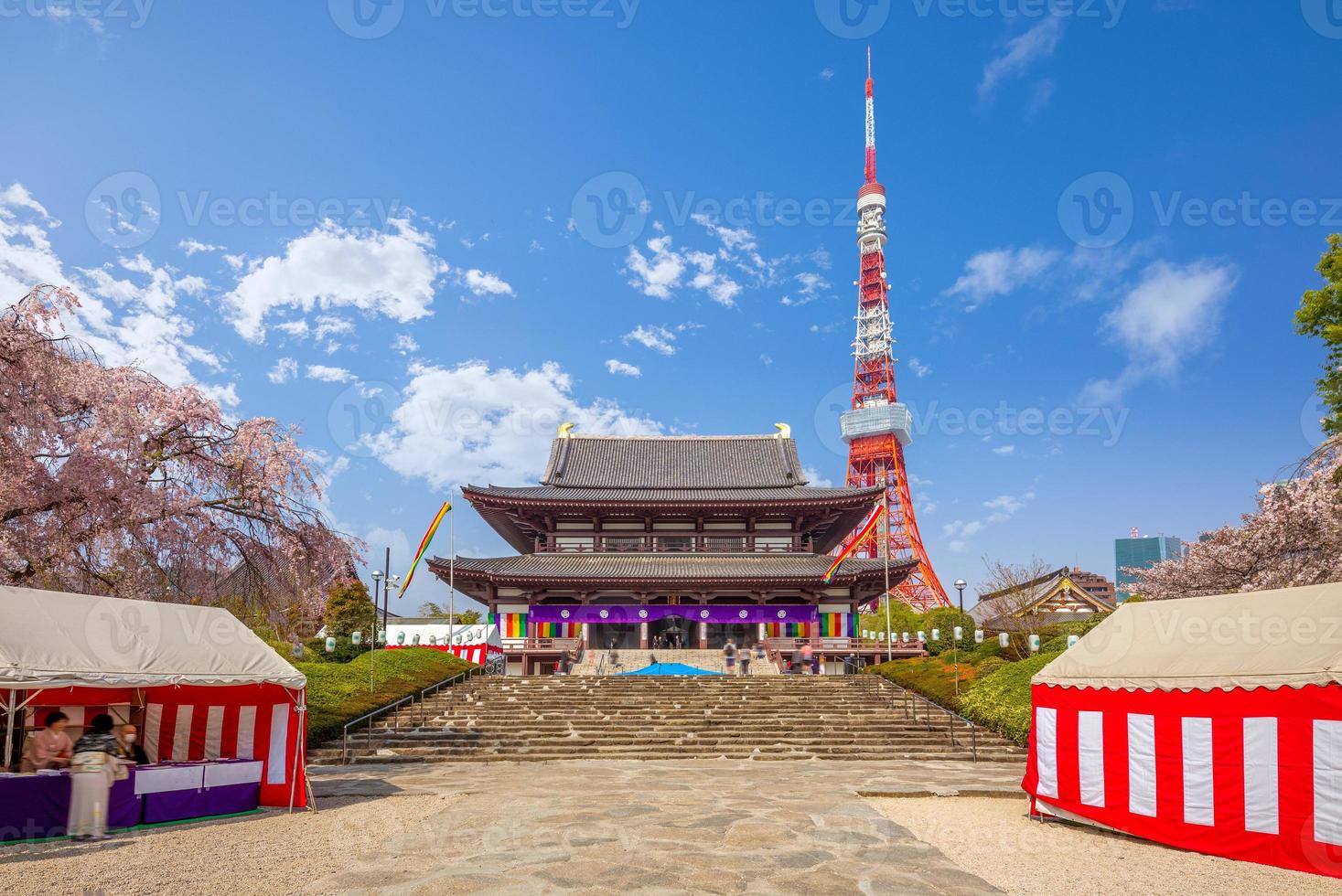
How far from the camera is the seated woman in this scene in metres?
9.30

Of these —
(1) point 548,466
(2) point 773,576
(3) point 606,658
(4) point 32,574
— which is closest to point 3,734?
(4) point 32,574

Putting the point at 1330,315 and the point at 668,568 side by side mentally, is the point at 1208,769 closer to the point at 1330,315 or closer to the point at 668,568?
the point at 1330,315

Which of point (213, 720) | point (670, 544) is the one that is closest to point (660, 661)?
point (670, 544)

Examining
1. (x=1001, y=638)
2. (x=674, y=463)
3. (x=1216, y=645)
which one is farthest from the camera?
(x=674, y=463)

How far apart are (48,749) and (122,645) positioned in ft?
4.14

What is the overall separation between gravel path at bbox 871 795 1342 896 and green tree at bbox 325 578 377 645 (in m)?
42.1

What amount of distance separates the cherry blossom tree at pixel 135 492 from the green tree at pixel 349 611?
36.0 meters

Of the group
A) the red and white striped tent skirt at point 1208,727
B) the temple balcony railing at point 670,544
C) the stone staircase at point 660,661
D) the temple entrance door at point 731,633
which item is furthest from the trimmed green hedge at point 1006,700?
the temple balcony railing at point 670,544

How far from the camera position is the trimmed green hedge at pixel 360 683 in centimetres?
1873

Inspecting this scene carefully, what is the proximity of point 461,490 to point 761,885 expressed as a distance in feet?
98.0

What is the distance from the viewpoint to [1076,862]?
823 centimetres

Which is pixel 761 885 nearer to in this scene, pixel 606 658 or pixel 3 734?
pixel 3 734

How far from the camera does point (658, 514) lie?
125ft

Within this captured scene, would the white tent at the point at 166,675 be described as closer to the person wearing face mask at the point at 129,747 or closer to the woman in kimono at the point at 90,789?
the person wearing face mask at the point at 129,747
